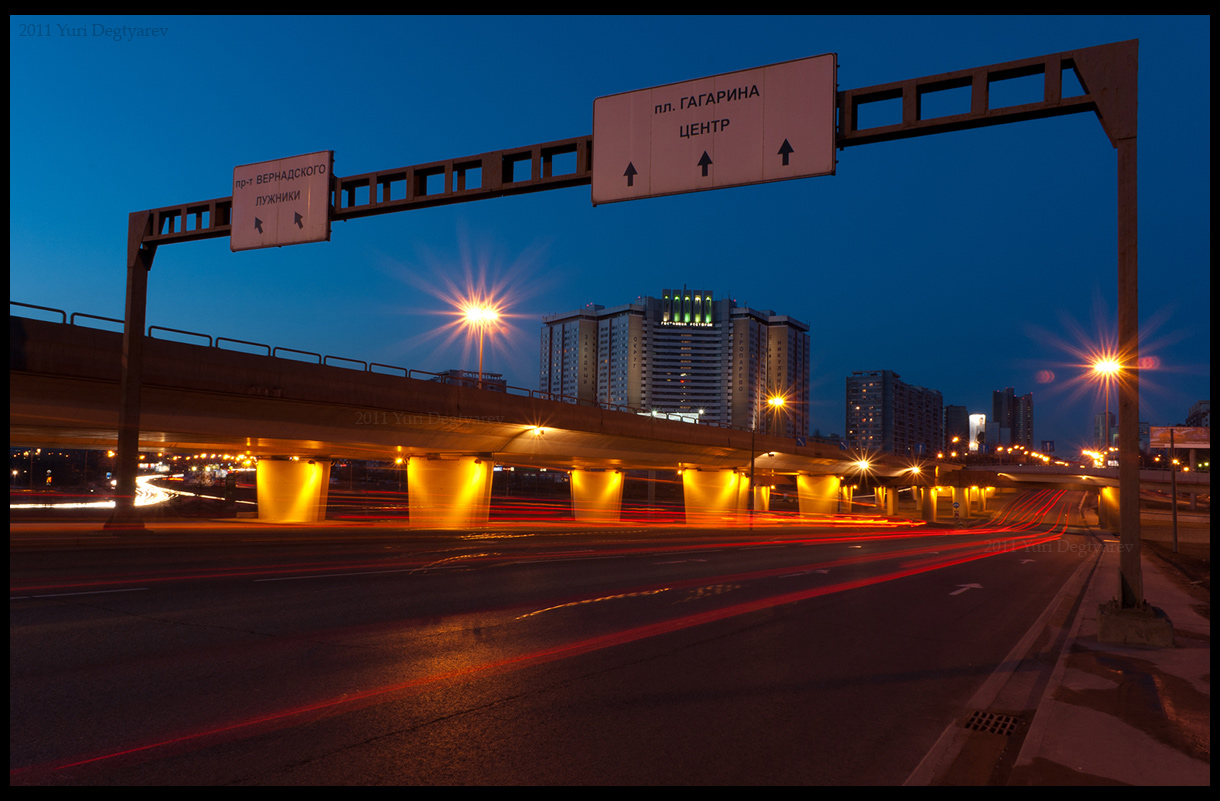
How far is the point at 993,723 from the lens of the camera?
675 cm

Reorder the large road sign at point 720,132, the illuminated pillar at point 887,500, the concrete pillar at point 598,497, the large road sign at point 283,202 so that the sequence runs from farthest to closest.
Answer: the illuminated pillar at point 887,500 → the concrete pillar at point 598,497 → the large road sign at point 283,202 → the large road sign at point 720,132

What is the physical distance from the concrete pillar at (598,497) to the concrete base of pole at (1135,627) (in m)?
42.7

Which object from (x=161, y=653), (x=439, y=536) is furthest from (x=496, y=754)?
(x=439, y=536)

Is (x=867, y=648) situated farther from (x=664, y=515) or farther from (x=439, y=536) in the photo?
(x=664, y=515)

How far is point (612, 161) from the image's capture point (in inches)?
443

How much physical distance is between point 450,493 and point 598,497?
1500 cm

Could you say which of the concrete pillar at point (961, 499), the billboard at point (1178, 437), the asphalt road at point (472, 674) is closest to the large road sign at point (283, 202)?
the asphalt road at point (472, 674)

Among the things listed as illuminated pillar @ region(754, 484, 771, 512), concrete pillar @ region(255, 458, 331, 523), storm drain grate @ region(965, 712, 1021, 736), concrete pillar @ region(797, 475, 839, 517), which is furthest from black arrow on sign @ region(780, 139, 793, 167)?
concrete pillar @ region(797, 475, 839, 517)

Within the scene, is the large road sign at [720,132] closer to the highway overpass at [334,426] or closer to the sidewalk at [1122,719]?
the sidewalk at [1122,719]

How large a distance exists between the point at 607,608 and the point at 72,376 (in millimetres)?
18427

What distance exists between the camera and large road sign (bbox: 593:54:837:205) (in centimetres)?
995

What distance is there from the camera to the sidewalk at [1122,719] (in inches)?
207

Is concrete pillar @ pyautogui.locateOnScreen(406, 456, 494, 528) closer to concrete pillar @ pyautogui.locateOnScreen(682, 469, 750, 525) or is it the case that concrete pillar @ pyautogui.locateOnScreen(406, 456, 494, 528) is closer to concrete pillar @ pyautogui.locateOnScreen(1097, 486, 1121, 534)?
concrete pillar @ pyautogui.locateOnScreen(682, 469, 750, 525)

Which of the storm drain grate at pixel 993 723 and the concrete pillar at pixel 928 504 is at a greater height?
the storm drain grate at pixel 993 723
